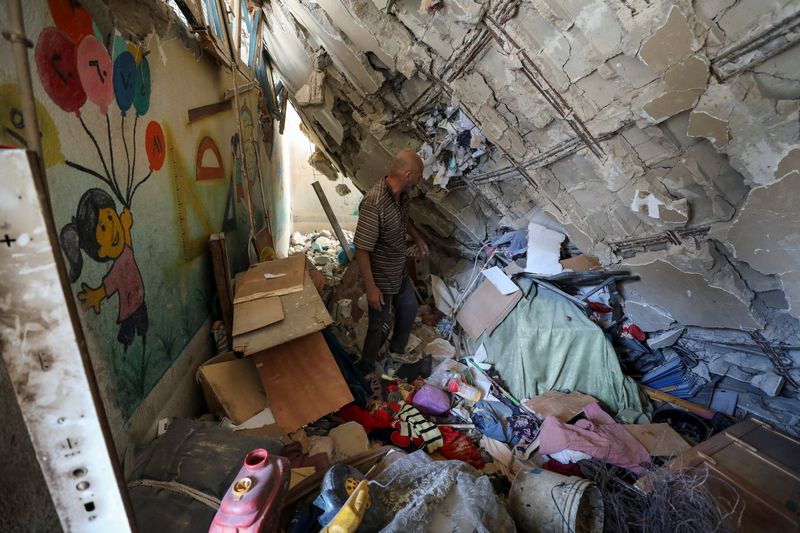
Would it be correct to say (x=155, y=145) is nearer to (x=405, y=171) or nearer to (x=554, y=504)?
(x=405, y=171)

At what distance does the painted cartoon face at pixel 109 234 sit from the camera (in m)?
1.39

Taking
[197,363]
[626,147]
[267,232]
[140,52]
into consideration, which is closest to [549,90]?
[626,147]

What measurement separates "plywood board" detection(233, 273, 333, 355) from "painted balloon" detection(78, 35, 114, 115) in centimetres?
123

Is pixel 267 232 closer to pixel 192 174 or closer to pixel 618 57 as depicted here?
pixel 192 174

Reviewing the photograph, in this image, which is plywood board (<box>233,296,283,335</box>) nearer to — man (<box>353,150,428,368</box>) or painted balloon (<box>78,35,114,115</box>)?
man (<box>353,150,428,368</box>)

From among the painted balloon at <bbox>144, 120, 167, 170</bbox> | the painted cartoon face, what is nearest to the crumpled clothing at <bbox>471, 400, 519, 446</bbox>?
the painted cartoon face

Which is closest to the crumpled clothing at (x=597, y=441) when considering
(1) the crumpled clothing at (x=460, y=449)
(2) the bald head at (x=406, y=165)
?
(1) the crumpled clothing at (x=460, y=449)

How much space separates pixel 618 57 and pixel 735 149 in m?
0.65

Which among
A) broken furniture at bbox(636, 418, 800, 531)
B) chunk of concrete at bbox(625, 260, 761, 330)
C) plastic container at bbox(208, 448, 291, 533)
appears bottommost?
broken furniture at bbox(636, 418, 800, 531)

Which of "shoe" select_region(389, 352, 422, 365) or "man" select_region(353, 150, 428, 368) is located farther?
"shoe" select_region(389, 352, 422, 365)

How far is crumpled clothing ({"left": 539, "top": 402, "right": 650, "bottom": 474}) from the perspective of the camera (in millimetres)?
2383

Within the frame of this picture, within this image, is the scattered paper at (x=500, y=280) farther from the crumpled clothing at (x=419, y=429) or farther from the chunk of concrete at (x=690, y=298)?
the crumpled clothing at (x=419, y=429)

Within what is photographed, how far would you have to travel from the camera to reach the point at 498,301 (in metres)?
3.66

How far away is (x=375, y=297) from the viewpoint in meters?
3.06
